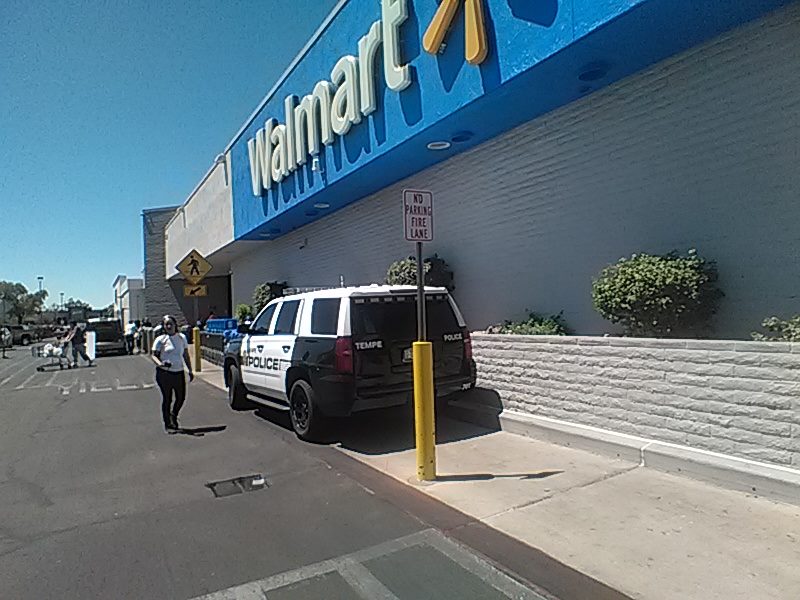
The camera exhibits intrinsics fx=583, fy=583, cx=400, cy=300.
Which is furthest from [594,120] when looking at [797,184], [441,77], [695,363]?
[695,363]

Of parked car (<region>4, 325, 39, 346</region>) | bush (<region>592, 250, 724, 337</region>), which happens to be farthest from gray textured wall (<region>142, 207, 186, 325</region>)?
bush (<region>592, 250, 724, 337</region>)

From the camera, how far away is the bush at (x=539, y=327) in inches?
341

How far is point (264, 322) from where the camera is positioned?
9.71 metres

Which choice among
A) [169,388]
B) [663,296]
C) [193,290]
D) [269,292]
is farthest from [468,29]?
[269,292]

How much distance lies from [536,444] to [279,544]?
361cm

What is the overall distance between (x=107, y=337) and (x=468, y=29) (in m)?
27.9

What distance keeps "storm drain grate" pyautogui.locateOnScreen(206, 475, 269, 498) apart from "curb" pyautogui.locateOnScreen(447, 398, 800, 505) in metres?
3.30

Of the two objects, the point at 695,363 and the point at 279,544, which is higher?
the point at 695,363

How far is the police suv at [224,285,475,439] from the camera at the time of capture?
7.23 metres

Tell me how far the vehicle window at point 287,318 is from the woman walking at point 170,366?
1679 millimetres

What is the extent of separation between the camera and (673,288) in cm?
666

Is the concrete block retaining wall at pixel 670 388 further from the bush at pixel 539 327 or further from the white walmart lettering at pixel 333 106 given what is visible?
the white walmart lettering at pixel 333 106

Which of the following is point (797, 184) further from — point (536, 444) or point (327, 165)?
point (327, 165)

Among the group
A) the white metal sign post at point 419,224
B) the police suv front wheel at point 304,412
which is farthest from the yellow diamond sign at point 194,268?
the white metal sign post at point 419,224
